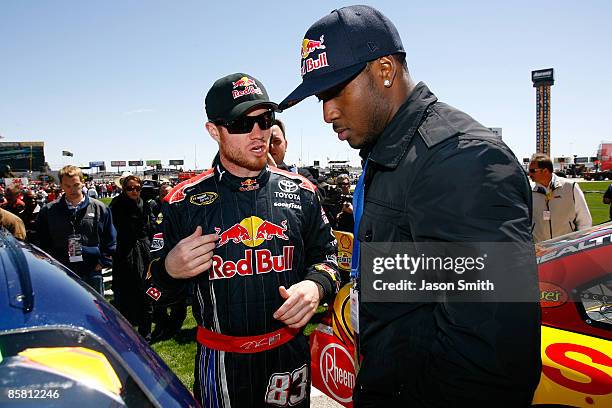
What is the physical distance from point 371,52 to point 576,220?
5082mm

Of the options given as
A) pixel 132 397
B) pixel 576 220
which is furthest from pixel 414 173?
pixel 576 220

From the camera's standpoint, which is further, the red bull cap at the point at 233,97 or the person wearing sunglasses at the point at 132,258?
the person wearing sunglasses at the point at 132,258

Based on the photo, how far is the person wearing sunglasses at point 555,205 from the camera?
17.4ft

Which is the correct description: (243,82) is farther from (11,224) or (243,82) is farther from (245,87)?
(11,224)

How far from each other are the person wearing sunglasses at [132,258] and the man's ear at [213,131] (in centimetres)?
379

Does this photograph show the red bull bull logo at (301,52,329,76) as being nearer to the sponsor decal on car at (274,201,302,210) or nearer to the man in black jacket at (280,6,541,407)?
the man in black jacket at (280,6,541,407)

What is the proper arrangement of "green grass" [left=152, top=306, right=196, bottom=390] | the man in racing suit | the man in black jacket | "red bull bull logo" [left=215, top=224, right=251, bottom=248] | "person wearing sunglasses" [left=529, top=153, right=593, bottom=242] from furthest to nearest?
"person wearing sunglasses" [left=529, top=153, right=593, bottom=242]
"green grass" [left=152, top=306, right=196, bottom=390]
"red bull bull logo" [left=215, top=224, right=251, bottom=248]
the man in racing suit
the man in black jacket

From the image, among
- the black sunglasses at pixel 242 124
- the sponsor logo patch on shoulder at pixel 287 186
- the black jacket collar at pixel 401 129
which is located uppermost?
the black sunglasses at pixel 242 124

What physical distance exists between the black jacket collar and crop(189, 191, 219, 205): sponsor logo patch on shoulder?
112 centimetres

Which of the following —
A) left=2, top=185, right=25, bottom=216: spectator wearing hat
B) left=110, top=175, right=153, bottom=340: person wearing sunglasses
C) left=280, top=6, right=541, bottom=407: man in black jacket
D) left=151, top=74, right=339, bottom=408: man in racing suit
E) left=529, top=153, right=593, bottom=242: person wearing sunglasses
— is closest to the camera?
left=280, top=6, right=541, bottom=407: man in black jacket

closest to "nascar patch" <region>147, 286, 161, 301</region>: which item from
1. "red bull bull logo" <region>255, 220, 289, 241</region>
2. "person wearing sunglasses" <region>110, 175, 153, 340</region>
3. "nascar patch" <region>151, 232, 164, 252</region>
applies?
"nascar patch" <region>151, 232, 164, 252</region>

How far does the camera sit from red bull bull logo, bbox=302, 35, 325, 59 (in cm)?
129

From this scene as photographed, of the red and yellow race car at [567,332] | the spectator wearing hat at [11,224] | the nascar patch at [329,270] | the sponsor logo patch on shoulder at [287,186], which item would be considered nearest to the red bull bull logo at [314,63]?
the sponsor logo patch on shoulder at [287,186]

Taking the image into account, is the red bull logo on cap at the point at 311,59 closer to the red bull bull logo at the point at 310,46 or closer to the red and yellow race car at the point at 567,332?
the red bull bull logo at the point at 310,46
